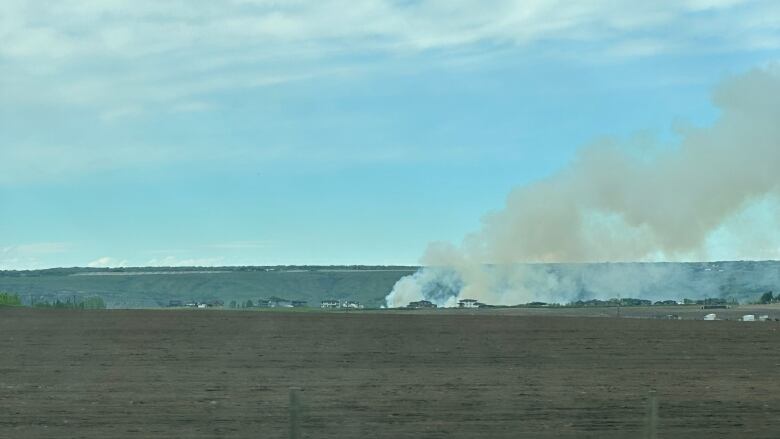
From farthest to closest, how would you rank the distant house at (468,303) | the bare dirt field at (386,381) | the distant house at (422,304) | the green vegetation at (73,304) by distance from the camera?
the distant house at (422,304) < the distant house at (468,303) < the green vegetation at (73,304) < the bare dirt field at (386,381)

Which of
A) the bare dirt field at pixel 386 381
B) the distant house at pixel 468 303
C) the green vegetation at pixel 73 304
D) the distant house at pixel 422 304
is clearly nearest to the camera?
the bare dirt field at pixel 386 381

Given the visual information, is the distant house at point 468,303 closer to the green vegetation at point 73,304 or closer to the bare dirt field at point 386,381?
the green vegetation at point 73,304

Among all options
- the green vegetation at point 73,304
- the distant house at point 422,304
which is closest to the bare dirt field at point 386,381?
the green vegetation at point 73,304

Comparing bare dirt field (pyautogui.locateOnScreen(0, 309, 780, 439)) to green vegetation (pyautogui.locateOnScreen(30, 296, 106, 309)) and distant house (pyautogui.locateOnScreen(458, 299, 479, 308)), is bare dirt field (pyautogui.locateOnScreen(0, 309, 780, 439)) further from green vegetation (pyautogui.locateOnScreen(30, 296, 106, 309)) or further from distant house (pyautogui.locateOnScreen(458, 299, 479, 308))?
distant house (pyautogui.locateOnScreen(458, 299, 479, 308))

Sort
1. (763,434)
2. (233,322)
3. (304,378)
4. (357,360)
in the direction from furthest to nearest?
(233,322) → (357,360) → (304,378) → (763,434)

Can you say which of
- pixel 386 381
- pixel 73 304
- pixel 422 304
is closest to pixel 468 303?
pixel 422 304

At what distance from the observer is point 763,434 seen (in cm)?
2242

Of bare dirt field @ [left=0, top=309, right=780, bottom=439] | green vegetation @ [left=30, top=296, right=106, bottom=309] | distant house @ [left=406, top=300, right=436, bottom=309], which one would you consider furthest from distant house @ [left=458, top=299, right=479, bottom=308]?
bare dirt field @ [left=0, top=309, right=780, bottom=439]

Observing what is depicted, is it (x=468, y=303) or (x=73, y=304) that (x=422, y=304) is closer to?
(x=468, y=303)

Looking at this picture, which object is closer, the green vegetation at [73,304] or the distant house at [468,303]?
the green vegetation at [73,304]

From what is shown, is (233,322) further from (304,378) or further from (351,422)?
(351,422)

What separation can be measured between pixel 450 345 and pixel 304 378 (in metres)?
16.4

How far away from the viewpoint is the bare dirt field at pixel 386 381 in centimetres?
2316

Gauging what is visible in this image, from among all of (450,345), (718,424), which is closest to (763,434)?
(718,424)
